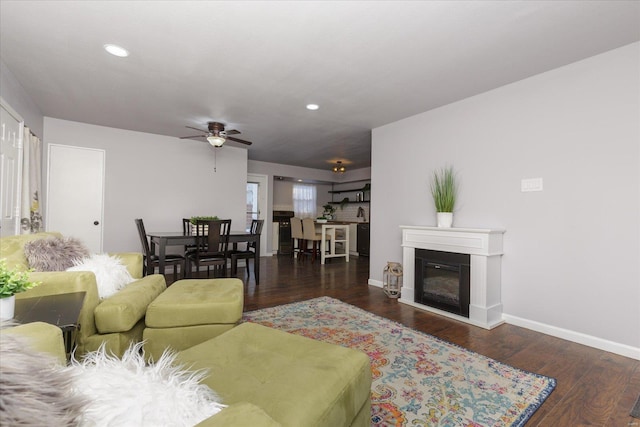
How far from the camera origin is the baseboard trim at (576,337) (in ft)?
7.38

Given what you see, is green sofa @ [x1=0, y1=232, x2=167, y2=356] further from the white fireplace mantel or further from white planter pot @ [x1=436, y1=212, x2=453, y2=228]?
white planter pot @ [x1=436, y1=212, x2=453, y2=228]

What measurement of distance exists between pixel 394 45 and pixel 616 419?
2.69 metres

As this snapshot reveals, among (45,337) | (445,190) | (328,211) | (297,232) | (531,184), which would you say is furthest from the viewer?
(328,211)

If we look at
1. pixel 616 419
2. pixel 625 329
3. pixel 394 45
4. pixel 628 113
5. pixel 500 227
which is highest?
pixel 394 45

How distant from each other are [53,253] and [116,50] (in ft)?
5.57

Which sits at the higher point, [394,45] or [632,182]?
[394,45]

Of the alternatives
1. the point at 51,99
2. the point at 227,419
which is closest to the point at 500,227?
the point at 227,419

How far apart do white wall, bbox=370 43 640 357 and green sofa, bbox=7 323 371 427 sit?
7.85ft

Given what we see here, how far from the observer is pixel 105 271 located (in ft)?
6.61

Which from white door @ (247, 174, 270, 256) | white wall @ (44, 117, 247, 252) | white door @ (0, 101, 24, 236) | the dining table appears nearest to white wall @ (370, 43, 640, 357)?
the dining table

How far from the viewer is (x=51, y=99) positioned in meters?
3.55

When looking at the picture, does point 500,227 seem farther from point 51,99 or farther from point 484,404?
point 51,99

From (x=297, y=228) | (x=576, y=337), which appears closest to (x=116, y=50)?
(x=576, y=337)

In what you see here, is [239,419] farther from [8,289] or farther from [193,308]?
[193,308]
